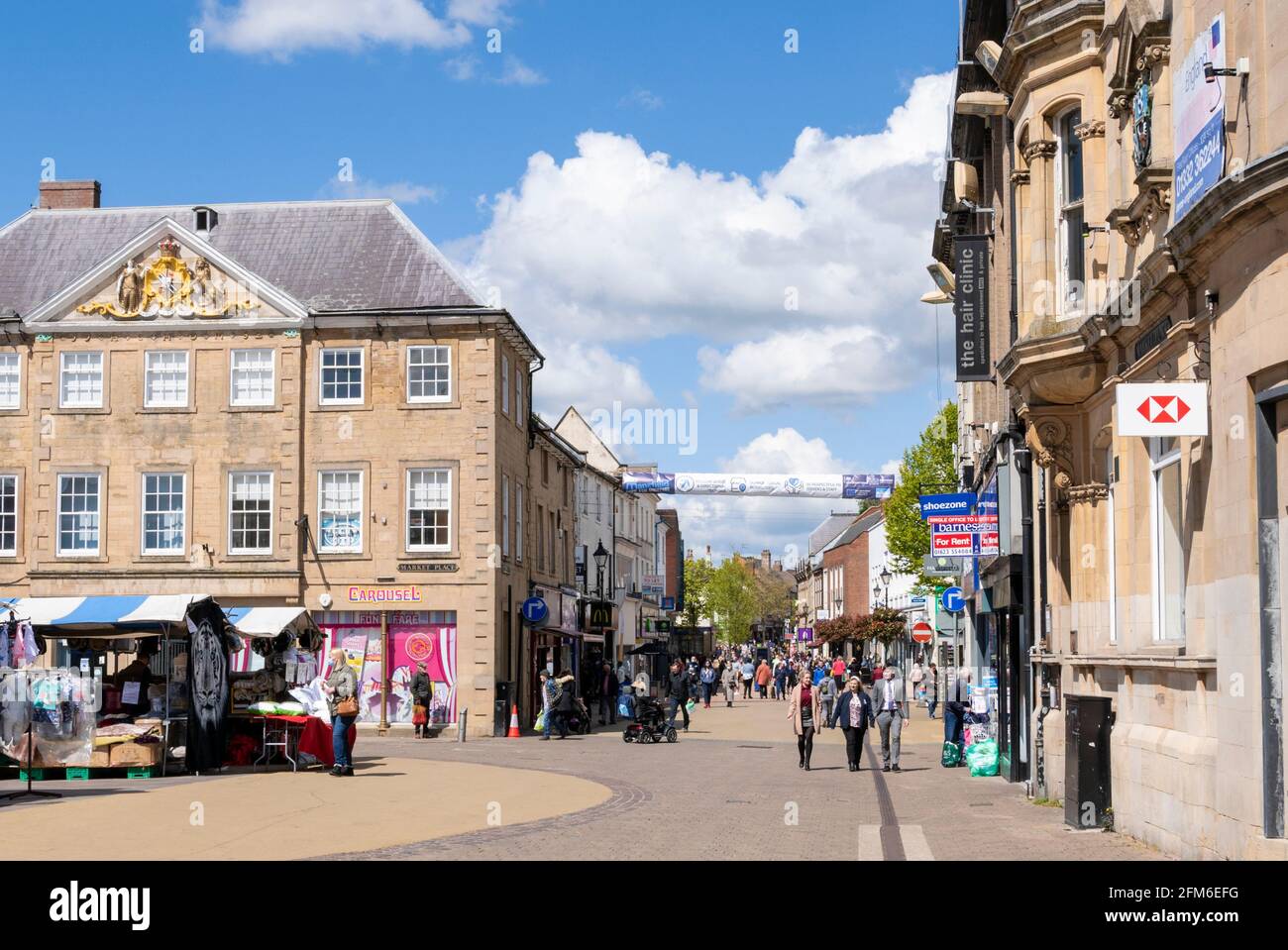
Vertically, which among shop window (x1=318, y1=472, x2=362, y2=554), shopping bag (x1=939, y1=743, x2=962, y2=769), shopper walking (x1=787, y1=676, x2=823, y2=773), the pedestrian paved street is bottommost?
shopping bag (x1=939, y1=743, x2=962, y2=769)

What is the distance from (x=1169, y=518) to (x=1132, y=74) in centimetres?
427

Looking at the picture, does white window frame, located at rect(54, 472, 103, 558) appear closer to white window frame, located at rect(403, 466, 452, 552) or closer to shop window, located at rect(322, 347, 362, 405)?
shop window, located at rect(322, 347, 362, 405)

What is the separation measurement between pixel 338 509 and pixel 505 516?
4139mm

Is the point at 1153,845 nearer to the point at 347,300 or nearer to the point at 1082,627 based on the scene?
the point at 1082,627

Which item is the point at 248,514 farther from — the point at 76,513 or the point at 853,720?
the point at 853,720

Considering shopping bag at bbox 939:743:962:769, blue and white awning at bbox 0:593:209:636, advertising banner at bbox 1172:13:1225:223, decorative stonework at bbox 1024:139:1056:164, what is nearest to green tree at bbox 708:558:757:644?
shopping bag at bbox 939:743:962:769

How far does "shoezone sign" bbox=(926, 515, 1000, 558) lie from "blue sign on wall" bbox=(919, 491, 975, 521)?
744 mm

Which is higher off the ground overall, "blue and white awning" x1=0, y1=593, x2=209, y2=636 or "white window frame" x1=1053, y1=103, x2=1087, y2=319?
"white window frame" x1=1053, y1=103, x2=1087, y2=319

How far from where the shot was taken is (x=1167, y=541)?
14.5m

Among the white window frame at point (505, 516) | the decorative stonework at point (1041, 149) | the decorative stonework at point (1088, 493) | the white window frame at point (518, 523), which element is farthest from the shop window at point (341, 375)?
the decorative stonework at point (1088, 493)

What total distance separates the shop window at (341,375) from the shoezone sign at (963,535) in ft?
55.5

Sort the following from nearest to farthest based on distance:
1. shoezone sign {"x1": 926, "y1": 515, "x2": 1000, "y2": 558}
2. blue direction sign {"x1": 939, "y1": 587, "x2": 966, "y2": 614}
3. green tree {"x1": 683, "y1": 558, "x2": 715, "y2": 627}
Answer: shoezone sign {"x1": 926, "y1": 515, "x2": 1000, "y2": 558} → blue direction sign {"x1": 939, "y1": 587, "x2": 966, "y2": 614} → green tree {"x1": 683, "y1": 558, "x2": 715, "y2": 627}

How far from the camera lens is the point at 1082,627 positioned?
17.5 metres

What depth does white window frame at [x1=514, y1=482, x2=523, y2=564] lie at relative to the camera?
39344 millimetres
